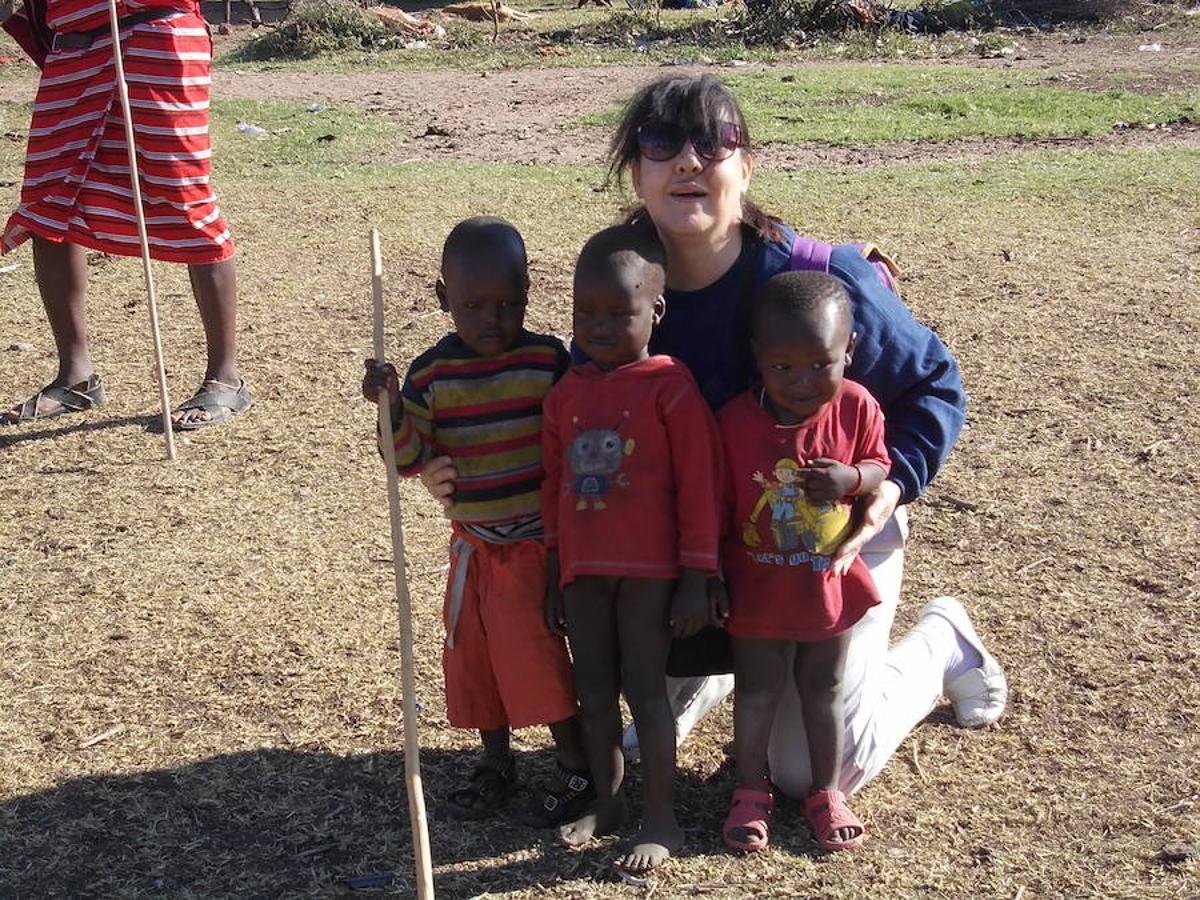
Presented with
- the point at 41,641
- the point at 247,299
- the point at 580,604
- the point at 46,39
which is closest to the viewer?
the point at 580,604

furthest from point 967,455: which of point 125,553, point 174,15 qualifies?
point 174,15

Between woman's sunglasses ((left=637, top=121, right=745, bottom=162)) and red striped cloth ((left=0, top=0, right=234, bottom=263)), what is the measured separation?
9.50ft

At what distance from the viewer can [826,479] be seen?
2955 millimetres

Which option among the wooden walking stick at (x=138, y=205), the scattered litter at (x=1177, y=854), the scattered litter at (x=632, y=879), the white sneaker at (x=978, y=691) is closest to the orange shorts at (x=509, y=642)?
the scattered litter at (x=632, y=879)

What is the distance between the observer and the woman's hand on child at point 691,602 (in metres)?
2.98

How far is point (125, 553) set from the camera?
4703mm

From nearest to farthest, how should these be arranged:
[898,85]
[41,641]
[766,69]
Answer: [41,641], [898,85], [766,69]

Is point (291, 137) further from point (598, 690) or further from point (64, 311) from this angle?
point (598, 690)

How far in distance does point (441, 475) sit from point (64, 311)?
3.25 metres

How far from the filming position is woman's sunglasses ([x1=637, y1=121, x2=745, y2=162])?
3113 mm

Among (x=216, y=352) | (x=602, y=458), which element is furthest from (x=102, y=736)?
(x=216, y=352)

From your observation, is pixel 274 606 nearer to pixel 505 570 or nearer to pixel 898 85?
pixel 505 570

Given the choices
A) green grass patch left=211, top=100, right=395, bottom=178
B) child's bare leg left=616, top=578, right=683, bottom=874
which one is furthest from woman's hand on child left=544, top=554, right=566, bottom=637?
green grass patch left=211, top=100, right=395, bottom=178

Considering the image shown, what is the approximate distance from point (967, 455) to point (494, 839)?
2.70 metres
